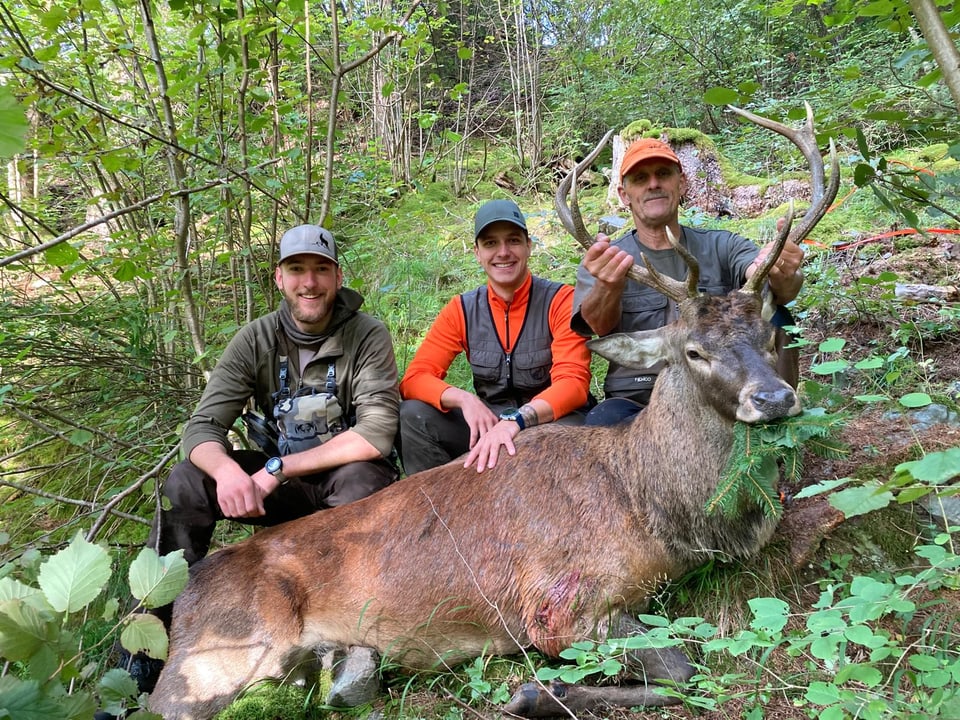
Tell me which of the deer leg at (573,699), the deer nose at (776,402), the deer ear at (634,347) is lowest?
the deer leg at (573,699)

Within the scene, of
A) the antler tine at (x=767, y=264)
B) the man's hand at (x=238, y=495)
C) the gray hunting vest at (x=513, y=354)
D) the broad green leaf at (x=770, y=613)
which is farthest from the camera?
the gray hunting vest at (x=513, y=354)

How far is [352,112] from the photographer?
40.6 ft

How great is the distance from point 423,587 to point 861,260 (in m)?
5.28

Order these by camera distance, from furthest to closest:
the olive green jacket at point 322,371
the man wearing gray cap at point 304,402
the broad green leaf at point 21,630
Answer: the olive green jacket at point 322,371
the man wearing gray cap at point 304,402
the broad green leaf at point 21,630

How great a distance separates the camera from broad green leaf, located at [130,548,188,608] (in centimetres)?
186

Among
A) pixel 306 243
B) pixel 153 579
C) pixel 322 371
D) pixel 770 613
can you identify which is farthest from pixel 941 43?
pixel 322 371

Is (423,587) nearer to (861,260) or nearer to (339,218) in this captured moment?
(861,260)

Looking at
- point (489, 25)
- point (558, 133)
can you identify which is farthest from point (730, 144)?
point (489, 25)

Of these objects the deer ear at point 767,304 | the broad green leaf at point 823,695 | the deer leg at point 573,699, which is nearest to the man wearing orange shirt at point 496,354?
the deer ear at point 767,304

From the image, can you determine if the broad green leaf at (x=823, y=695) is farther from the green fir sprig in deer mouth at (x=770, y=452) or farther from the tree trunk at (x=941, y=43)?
the tree trunk at (x=941, y=43)

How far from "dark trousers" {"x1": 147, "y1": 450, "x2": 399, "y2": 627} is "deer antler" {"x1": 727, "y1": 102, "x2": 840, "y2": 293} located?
272cm

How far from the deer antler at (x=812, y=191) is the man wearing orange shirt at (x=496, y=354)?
1633 millimetres

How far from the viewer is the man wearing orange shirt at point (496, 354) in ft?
16.2

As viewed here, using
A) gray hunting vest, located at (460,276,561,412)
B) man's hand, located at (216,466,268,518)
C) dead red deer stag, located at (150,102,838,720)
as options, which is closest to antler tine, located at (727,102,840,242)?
dead red deer stag, located at (150,102,838,720)
